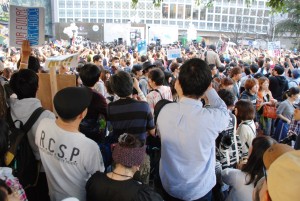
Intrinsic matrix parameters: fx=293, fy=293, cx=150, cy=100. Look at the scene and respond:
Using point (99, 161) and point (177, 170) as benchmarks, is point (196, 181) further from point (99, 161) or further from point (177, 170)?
point (99, 161)

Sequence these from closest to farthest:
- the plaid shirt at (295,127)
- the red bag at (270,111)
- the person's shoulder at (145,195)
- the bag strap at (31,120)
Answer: the person's shoulder at (145,195) < the bag strap at (31,120) < the plaid shirt at (295,127) < the red bag at (270,111)

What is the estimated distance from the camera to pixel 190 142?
1.89 metres

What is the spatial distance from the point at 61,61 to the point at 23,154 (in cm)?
166

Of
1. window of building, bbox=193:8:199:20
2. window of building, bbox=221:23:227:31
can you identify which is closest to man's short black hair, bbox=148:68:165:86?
window of building, bbox=193:8:199:20

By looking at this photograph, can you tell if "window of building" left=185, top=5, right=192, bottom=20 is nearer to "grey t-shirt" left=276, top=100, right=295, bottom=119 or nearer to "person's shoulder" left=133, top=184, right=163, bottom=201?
"grey t-shirt" left=276, top=100, right=295, bottom=119

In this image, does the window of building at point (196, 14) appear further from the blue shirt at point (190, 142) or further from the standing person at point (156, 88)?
the blue shirt at point (190, 142)

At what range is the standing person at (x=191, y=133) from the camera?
73.7 inches

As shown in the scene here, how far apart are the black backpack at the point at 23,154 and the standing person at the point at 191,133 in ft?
3.43

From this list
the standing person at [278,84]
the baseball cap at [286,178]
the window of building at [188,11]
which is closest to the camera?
the baseball cap at [286,178]

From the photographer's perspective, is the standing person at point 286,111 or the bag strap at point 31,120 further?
the standing person at point 286,111

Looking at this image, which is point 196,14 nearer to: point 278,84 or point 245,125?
point 278,84

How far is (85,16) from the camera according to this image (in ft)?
129

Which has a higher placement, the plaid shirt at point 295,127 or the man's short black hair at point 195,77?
the man's short black hair at point 195,77

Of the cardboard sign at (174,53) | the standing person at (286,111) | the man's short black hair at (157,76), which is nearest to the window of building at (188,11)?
the cardboard sign at (174,53)
